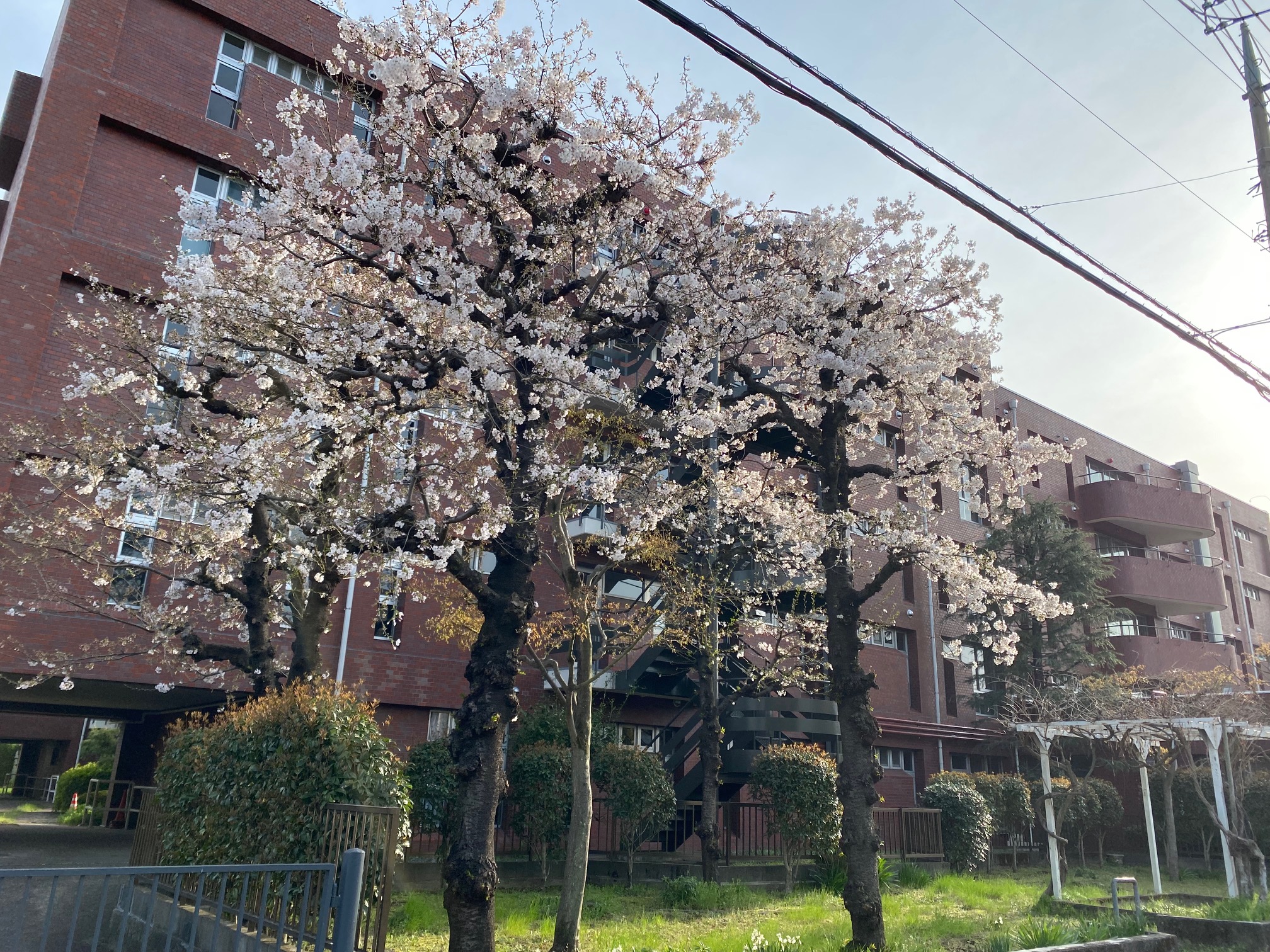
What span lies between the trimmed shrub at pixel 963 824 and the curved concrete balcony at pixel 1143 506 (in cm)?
2037

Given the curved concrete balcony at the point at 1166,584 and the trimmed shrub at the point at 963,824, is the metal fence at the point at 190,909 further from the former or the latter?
the curved concrete balcony at the point at 1166,584

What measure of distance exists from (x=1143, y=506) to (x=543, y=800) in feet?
102

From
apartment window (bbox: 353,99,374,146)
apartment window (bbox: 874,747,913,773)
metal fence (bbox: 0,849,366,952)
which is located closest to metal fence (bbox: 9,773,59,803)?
apartment window (bbox: 353,99,374,146)

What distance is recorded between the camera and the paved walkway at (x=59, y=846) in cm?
1391

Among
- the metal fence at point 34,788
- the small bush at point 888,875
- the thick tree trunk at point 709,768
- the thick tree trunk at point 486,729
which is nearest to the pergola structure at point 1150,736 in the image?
the small bush at point 888,875

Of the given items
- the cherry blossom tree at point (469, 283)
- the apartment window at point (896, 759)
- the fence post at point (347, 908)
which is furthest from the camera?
the apartment window at point (896, 759)

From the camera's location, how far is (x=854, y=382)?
484 inches

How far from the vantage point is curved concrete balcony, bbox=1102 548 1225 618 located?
33.7m

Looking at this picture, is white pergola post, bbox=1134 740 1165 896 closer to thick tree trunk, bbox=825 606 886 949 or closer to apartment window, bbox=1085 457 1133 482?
thick tree trunk, bbox=825 606 886 949

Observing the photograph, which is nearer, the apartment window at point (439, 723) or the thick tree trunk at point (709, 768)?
the thick tree trunk at point (709, 768)

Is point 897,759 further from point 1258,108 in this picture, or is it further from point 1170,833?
point 1258,108

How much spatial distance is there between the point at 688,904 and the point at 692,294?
8.67m

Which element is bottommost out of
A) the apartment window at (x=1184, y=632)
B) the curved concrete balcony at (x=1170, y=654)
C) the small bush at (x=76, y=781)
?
the small bush at (x=76, y=781)

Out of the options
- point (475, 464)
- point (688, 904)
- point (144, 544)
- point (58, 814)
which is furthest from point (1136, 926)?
point (58, 814)
